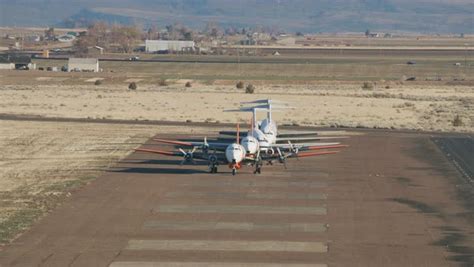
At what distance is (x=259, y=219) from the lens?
46906 mm

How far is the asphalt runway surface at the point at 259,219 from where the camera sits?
39469mm

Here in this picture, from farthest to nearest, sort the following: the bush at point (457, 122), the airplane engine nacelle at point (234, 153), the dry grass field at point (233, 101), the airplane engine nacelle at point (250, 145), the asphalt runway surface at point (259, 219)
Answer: the dry grass field at point (233, 101), the bush at point (457, 122), the airplane engine nacelle at point (250, 145), the airplane engine nacelle at point (234, 153), the asphalt runway surface at point (259, 219)

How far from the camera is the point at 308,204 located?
51344 mm

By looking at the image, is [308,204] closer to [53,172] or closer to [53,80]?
[53,172]

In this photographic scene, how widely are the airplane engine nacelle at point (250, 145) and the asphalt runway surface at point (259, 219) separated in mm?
1568

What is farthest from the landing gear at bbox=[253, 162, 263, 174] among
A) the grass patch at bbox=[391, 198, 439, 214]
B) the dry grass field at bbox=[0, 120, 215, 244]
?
the grass patch at bbox=[391, 198, 439, 214]

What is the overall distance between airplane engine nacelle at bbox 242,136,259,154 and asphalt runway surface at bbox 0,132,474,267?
157 centimetres

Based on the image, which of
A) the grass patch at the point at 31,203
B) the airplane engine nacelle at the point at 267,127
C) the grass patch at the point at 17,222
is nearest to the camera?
the grass patch at the point at 17,222

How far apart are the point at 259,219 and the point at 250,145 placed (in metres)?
13.4

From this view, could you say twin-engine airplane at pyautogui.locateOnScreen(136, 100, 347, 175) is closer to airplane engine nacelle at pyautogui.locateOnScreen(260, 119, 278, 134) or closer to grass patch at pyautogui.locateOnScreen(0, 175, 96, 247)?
airplane engine nacelle at pyautogui.locateOnScreen(260, 119, 278, 134)

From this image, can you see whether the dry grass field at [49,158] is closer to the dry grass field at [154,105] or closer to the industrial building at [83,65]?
the dry grass field at [154,105]

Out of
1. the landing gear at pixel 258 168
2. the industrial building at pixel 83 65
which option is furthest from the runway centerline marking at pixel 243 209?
the industrial building at pixel 83 65

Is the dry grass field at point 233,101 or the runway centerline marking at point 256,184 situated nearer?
the runway centerline marking at point 256,184

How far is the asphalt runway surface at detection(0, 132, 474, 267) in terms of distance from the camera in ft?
129
